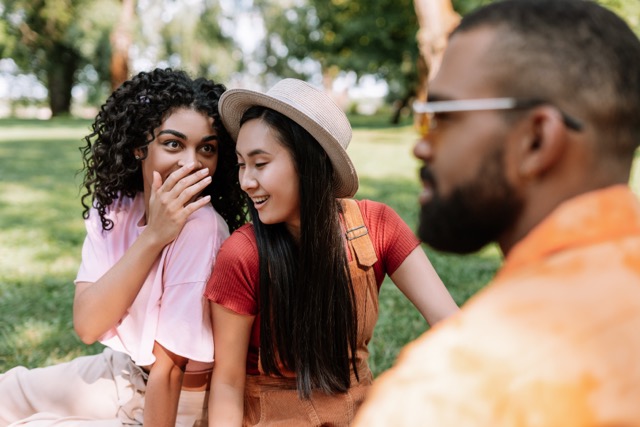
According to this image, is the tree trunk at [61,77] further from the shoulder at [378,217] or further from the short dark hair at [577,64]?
the short dark hair at [577,64]

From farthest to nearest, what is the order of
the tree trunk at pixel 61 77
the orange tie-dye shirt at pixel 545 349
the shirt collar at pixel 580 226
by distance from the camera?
the tree trunk at pixel 61 77 → the shirt collar at pixel 580 226 → the orange tie-dye shirt at pixel 545 349

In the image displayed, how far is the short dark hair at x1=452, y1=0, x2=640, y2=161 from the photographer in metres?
1.13

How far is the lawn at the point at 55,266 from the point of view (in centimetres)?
401

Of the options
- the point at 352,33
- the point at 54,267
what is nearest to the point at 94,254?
the point at 54,267

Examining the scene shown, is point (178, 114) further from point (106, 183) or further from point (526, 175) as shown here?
point (526, 175)

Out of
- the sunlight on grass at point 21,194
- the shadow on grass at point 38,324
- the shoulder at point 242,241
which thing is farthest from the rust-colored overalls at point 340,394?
the sunlight on grass at point 21,194

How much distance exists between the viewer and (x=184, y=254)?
230 cm

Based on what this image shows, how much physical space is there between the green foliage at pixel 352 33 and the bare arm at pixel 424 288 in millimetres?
26408

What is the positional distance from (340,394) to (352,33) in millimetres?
27114

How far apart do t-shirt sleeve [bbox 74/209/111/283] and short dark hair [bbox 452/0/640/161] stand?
186 cm

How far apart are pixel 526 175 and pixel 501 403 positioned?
419 mm

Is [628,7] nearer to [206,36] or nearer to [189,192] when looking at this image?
[189,192]

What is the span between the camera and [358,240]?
2311mm

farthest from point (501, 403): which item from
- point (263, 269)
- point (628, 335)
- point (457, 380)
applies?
point (263, 269)
